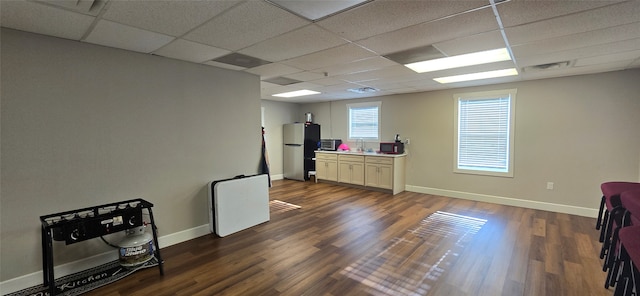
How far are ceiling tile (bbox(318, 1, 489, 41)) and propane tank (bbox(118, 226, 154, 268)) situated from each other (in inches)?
104

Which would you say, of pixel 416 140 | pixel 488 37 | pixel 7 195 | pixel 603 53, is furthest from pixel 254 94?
pixel 603 53

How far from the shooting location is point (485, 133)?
5.11m

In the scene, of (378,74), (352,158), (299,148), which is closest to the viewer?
(378,74)

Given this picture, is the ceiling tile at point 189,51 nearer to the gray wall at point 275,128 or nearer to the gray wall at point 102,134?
the gray wall at point 102,134

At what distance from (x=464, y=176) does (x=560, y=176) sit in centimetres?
142

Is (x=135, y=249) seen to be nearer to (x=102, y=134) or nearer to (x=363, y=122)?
(x=102, y=134)

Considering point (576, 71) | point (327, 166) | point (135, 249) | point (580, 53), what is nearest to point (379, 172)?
point (327, 166)

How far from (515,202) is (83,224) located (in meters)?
6.01

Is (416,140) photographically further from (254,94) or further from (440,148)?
(254,94)

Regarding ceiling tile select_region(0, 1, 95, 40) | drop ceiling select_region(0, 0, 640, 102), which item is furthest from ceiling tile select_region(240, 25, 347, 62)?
ceiling tile select_region(0, 1, 95, 40)

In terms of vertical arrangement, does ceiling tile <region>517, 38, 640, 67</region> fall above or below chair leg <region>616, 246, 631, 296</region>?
above

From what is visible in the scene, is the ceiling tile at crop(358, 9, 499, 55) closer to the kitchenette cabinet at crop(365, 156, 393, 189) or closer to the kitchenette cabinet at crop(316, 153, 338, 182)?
the kitchenette cabinet at crop(365, 156, 393, 189)

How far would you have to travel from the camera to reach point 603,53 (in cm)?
302

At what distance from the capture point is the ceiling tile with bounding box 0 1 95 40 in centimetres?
190
